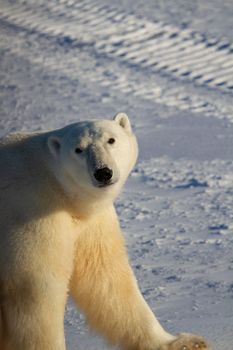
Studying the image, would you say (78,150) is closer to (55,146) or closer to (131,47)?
(55,146)

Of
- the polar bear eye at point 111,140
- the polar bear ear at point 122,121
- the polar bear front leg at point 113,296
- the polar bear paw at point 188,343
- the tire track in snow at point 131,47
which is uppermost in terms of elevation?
the polar bear eye at point 111,140

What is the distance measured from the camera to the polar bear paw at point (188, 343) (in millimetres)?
4195

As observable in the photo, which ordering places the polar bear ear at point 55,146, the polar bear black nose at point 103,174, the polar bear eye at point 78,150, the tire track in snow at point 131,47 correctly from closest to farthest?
the polar bear black nose at point 103,174 → the polar bear eye at point 78,150 → the polar bear ear at point 55,146 → the tire track in snow at point 131,47

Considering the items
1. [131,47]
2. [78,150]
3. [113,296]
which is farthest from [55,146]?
[131,47]

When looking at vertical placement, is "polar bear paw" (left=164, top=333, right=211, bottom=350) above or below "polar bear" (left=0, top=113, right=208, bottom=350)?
below

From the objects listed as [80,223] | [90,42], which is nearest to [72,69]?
[90,42]

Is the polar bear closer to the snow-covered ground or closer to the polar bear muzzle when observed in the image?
the polar bear muzzle

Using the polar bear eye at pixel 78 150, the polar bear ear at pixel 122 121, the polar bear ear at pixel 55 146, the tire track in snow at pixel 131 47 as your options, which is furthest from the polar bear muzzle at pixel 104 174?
the tire track in snow at pixel 131 47

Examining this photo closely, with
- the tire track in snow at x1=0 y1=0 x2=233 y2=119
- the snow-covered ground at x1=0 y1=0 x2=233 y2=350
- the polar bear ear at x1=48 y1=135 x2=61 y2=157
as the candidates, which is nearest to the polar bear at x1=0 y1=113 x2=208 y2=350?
the polar bear ear at x1=48 y1=135 x2=61 y2=157

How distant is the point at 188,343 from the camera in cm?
422

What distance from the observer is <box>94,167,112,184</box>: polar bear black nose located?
3709mm

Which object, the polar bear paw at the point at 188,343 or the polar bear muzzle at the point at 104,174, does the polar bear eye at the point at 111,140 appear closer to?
the polar bear muzzle at the point at 104,174

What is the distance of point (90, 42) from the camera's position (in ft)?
36.5

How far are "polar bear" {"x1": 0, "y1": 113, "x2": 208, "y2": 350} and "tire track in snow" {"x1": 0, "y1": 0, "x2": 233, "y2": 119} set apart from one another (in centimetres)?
441
